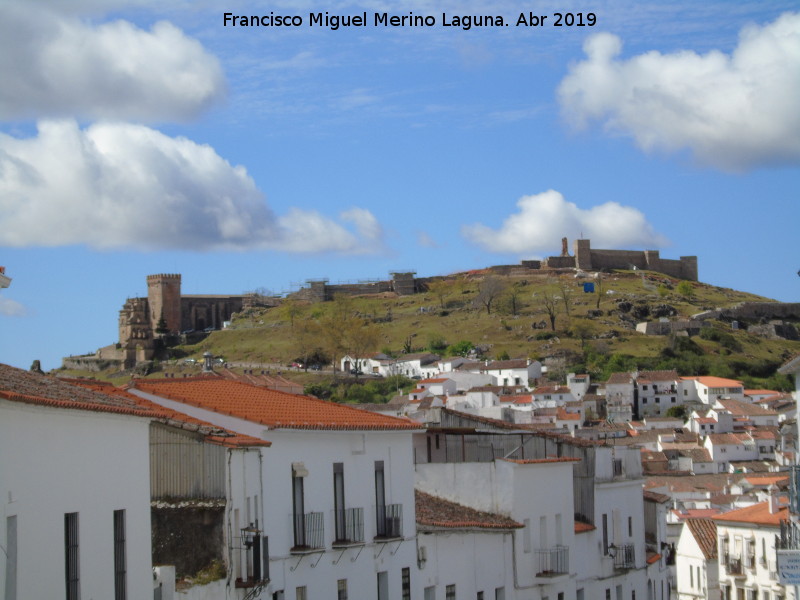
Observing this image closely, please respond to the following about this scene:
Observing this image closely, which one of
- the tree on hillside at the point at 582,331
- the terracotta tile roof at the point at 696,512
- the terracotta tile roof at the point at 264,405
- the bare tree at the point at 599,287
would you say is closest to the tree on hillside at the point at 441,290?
the bare tree at the point at 599,287

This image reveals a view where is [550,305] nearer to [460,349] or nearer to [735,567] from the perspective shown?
[460,349]

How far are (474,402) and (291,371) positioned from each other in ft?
117

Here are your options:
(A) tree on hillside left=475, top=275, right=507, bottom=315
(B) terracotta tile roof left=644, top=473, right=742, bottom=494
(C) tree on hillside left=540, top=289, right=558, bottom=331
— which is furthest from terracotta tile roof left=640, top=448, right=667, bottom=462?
(A) tree on hillside left=475, top=275, right=507, bottom=315

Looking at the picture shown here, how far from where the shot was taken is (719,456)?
10275 centimetres

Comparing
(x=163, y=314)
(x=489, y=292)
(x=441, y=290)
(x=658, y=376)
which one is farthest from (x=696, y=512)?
(x=163, y=314)

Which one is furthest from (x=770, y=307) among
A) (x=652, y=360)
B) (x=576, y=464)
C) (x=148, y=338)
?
(x=576, y=464)

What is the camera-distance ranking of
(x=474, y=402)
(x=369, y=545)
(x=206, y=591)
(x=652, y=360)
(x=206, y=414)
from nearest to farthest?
1. (x=206, y=591)
2. (x=206, y=414)
3. (x=369, y=545)
4. (x=474, y=402)
5. (x=652, y=360)

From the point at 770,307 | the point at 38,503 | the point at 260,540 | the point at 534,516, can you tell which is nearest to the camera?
the point at 38,503

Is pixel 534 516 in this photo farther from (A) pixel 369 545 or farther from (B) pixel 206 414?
(B) pixel 206 414

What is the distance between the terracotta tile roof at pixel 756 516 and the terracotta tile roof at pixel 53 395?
86.3ft

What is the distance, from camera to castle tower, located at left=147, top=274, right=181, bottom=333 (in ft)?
630

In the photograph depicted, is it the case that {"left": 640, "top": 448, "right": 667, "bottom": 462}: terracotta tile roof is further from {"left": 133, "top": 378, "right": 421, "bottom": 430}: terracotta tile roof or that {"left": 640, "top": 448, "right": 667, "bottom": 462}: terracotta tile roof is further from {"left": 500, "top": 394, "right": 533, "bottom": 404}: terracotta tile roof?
{"left": 133, "top": 378, "right": 421, "bottom": 430}: terracotta tile roof

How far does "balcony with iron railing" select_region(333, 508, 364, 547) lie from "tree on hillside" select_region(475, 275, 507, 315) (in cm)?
14881

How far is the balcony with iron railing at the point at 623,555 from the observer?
1314 inches
